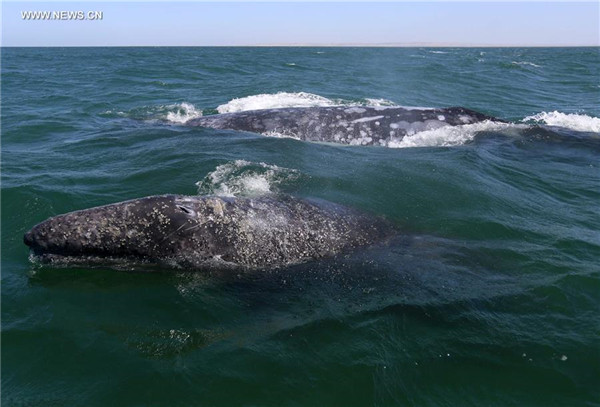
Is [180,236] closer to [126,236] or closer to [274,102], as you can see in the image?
[126,236]

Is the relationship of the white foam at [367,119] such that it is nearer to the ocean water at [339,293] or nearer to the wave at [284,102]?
the ocean water at [339,293]

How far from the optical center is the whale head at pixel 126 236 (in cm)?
516

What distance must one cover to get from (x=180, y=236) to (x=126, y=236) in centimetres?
56

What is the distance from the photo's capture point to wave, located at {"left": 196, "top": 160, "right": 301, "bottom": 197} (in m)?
7.93

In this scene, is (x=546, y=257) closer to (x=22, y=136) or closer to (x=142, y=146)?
(x=142, y=146)

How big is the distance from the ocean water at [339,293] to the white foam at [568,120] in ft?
11.7

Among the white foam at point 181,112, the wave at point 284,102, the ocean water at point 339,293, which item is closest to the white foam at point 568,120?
the ocean water at point 339,293

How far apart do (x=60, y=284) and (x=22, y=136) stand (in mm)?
8793

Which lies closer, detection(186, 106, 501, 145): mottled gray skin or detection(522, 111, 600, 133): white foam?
detection(186, 106, 501, 145): mottled gray skin

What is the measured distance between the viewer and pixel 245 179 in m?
8.38

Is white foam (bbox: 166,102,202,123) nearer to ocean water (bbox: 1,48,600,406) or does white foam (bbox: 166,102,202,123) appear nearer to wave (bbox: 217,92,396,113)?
wave (bbox: 217,92,396,113)

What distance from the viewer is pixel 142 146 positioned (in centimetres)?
1097

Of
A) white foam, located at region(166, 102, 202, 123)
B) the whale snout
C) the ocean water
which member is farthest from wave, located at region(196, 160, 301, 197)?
white foam, located at region(166, 102, 202, 123)

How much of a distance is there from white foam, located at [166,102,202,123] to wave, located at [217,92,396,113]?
89cm
